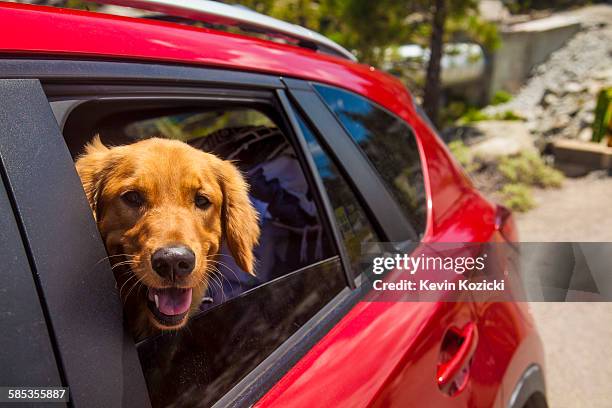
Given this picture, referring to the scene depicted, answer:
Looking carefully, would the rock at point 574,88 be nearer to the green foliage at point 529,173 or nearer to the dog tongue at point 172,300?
the green foliage at point 529,173

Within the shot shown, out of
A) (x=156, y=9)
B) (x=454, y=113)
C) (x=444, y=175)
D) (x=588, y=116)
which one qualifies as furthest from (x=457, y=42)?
(x=156, y=9)

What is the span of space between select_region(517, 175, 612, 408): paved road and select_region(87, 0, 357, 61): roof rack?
244 centimetres

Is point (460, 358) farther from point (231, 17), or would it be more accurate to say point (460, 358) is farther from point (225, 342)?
point (231, 17)

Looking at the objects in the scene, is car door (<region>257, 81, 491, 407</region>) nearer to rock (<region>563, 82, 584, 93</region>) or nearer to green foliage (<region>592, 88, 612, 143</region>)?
green foliage (<region>592, 88, 612, 143</region>)

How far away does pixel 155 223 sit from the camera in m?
1.22

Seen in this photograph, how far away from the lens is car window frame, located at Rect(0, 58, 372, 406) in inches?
42.6

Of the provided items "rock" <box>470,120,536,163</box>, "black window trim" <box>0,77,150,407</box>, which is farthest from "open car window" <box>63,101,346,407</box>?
"rock" <box>470,120,536,163</box>

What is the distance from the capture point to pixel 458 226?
2.33 m

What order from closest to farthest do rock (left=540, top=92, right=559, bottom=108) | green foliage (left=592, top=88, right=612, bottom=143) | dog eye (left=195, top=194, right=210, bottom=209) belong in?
dog eye (left=195, top=194, right=210, bottom=209)
green foliage (left=592, top=88, right=612, bottom=143)
rock (left=540, top=92, right=559, bottom=108)

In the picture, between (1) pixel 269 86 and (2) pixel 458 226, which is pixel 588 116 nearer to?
(2) pixel 458 226

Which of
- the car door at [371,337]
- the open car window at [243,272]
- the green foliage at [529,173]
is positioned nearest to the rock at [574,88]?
the green foliage at [529,173]

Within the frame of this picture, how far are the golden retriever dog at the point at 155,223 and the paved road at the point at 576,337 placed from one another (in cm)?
309

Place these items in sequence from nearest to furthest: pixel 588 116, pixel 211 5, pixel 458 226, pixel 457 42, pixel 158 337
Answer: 1. pixel 158 337
2. pixel 211 5
3. pixel 458 226
4. pixel 588 116
5. pixel 457 42

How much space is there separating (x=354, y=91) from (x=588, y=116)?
9.98 m
